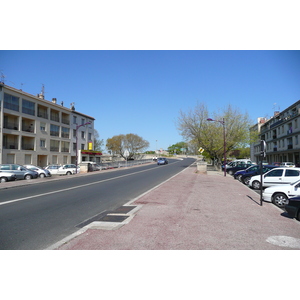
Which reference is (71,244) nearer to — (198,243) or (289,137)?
(198,243)

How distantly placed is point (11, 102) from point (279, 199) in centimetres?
3696

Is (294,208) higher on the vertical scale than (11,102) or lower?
lower

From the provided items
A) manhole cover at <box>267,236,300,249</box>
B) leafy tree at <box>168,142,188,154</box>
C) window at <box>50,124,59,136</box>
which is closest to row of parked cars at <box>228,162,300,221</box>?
manhole cover at <box>267,236,300,249</box>

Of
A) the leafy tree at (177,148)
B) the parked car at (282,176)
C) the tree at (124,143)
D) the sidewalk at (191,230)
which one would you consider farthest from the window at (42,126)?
the leafy tree at (177,148)

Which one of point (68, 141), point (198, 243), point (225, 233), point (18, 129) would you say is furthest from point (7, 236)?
point (68, 141)

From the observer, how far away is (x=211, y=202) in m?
10.4

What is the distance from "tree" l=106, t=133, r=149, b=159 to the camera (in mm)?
79812

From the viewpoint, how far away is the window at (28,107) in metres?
39.6

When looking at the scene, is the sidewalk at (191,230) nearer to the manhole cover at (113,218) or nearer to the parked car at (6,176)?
the manhole cover at (113,218)

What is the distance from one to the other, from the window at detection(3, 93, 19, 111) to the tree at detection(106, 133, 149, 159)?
4264 cm

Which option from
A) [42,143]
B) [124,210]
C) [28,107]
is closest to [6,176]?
[124,210]

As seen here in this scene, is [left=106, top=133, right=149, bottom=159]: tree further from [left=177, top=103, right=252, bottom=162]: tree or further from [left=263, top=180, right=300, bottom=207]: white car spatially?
[left=263, top=180, right=300, bottom=207]: white car

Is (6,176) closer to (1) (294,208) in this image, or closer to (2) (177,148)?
(1) (294,208)

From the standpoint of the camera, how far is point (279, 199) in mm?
10734
